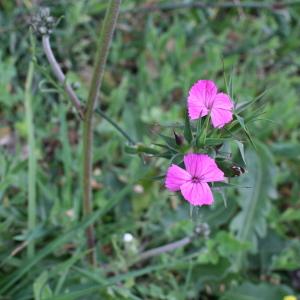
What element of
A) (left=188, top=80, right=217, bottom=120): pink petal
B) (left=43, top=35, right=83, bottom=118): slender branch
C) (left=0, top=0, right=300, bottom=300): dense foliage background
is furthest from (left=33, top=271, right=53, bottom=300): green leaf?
(left=188, top=80, right=217, bottom=120): pink petal

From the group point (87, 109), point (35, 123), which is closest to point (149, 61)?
point (35, 123)

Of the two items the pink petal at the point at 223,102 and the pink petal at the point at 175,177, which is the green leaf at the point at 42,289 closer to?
the pink petal at the point at 175,177

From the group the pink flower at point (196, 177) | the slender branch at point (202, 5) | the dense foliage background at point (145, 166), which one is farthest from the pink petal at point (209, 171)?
the slender branch at point (202, 5)

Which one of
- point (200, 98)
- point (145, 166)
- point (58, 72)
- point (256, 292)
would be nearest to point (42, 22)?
point (58, 72)

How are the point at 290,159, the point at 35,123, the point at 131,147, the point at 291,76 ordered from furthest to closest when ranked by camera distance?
the point at 291,76 → the point at 290,159 → the point at 35,123 → the point at 131,147

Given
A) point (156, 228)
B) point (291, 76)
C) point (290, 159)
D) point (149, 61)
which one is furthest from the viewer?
point (291, 76)

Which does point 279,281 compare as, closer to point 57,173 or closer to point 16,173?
point 57,173

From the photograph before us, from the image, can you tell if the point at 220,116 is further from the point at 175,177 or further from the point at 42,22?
the point at 42,22
